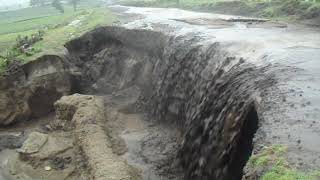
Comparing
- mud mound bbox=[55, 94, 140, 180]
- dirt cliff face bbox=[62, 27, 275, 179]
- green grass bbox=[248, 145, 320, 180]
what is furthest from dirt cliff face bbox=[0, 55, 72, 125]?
green grass bbox=[248, 145, 320, 180]

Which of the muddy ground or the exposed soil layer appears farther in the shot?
the exposed soil layer

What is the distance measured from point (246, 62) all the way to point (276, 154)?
17.7ft

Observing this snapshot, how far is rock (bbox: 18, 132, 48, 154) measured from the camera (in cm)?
1541

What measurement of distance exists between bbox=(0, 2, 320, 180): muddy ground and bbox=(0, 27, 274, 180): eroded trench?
46 millimetres

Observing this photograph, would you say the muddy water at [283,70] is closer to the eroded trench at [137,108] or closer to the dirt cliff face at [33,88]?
the eroded trench at [137,108]

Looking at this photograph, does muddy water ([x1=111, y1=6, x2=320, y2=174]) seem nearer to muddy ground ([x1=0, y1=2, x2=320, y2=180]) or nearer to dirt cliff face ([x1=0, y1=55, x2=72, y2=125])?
muddy ground ([x1=0, y1=2, x2=320, y2=180])

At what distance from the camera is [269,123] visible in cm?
873

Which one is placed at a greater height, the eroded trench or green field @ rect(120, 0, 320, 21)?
green field @ rect(120, 0, 320, 21)

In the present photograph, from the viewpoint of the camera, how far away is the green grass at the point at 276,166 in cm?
674

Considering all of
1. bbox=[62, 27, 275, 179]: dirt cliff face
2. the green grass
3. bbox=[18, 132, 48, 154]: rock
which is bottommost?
bbox=[18, 132, 48, 154]: rock

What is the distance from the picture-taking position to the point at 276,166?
23.4ft

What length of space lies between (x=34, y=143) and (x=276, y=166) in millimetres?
10699

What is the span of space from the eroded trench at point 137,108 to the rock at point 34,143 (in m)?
0.03

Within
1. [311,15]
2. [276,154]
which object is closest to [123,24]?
[311,15]
